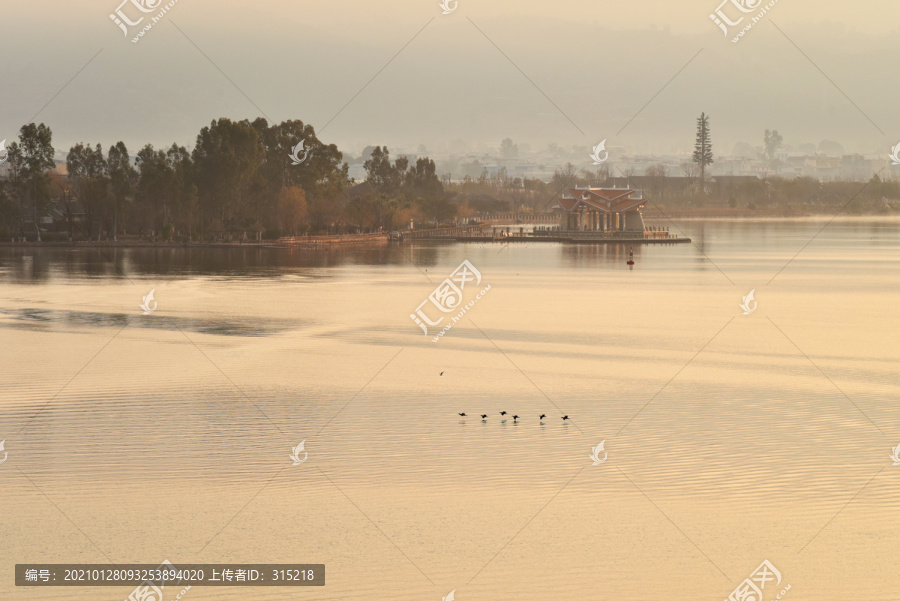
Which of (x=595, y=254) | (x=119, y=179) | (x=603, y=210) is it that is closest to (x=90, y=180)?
(x=119, y=179)

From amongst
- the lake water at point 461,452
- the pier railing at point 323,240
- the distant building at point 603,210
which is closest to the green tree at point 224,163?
the pier railing at point 323,240

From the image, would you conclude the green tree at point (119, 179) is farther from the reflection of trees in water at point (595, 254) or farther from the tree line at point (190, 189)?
the reflection of trees in water at point (595, 254)

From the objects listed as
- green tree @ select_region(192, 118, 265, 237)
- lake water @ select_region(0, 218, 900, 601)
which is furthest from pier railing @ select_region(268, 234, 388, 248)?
lake water @ select_region(0, 218, 900, 601)

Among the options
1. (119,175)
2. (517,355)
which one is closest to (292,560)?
(517,355)

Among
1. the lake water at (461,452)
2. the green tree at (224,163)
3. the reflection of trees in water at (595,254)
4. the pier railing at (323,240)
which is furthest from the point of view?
the pier railing at (323,240)

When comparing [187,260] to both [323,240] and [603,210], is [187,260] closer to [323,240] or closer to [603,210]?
[323,240]

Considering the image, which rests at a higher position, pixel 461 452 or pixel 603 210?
pixel 603 210

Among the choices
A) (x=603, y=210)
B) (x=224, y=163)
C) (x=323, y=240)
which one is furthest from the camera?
(x=603, y=210)

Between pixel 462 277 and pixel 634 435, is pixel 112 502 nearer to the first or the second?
pixel 634 435
